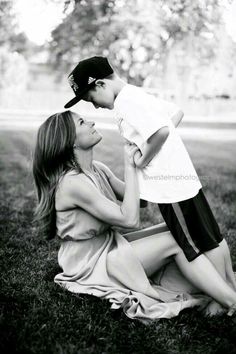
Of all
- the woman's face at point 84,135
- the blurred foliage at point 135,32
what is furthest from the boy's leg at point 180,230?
the blurred foliage at point 135,32

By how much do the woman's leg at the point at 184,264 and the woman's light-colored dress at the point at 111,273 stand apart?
72 millimetres

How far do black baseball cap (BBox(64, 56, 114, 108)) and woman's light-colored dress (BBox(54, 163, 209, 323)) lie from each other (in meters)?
0.50

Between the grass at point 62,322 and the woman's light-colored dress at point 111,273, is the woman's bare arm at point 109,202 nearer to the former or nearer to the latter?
the woman's light-colored dress at point 111,273

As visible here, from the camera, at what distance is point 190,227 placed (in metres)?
2.43

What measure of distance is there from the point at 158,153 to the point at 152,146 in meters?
0.10

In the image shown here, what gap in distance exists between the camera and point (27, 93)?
424 inches

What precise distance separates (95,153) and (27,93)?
4.30 meters

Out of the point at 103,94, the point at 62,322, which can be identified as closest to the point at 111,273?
the point at 62,322

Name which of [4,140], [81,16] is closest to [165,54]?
[81,16]

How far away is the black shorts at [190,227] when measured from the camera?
242 cm

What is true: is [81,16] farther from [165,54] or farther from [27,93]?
[27,93]

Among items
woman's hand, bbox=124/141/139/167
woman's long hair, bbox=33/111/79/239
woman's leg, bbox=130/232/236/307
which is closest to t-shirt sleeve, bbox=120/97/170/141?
woman's hand, bbox=124/141/139/167

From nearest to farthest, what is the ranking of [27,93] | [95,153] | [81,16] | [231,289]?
1. [231,289]
2. [95,153]
3. [81,16]
4. [27,93]

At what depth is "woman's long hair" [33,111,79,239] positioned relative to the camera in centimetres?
260
